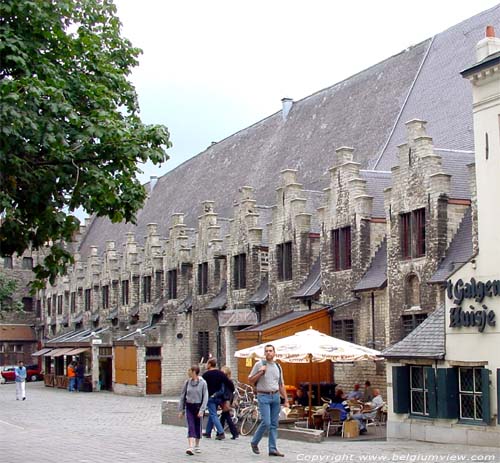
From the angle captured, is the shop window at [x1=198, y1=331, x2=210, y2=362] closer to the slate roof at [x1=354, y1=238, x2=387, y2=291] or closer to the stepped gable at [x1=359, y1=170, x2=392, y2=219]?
the stepped gable at [x1=359, y1=170, x2=392, y2=219]

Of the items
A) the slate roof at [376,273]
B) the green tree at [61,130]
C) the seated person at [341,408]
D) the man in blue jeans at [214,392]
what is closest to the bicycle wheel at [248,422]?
the man in blue jeans at [214,392]

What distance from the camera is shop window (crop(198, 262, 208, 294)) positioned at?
1724 inches

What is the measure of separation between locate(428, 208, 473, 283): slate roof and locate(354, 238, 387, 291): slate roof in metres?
2.93

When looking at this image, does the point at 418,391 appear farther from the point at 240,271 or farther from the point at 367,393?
the point at 240,271

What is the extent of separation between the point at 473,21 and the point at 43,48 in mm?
27055

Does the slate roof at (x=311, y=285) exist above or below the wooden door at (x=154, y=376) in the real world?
above

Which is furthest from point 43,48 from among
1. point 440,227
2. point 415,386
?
point 440,227

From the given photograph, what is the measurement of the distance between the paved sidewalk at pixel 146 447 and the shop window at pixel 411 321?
26.1 ft

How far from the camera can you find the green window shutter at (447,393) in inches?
734

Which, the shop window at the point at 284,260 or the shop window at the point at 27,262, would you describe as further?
the shop window at the point at 27,262

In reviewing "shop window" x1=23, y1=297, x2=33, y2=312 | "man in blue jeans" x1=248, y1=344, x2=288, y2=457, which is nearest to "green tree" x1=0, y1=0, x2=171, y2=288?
"man in blue jeans" x1=248, y1=344, x2=288, y2=457

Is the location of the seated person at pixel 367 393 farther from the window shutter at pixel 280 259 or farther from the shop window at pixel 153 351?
the shop window at pixel 153 351

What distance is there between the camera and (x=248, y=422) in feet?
69.3

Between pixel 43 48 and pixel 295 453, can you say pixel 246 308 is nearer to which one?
pixel 295 453
